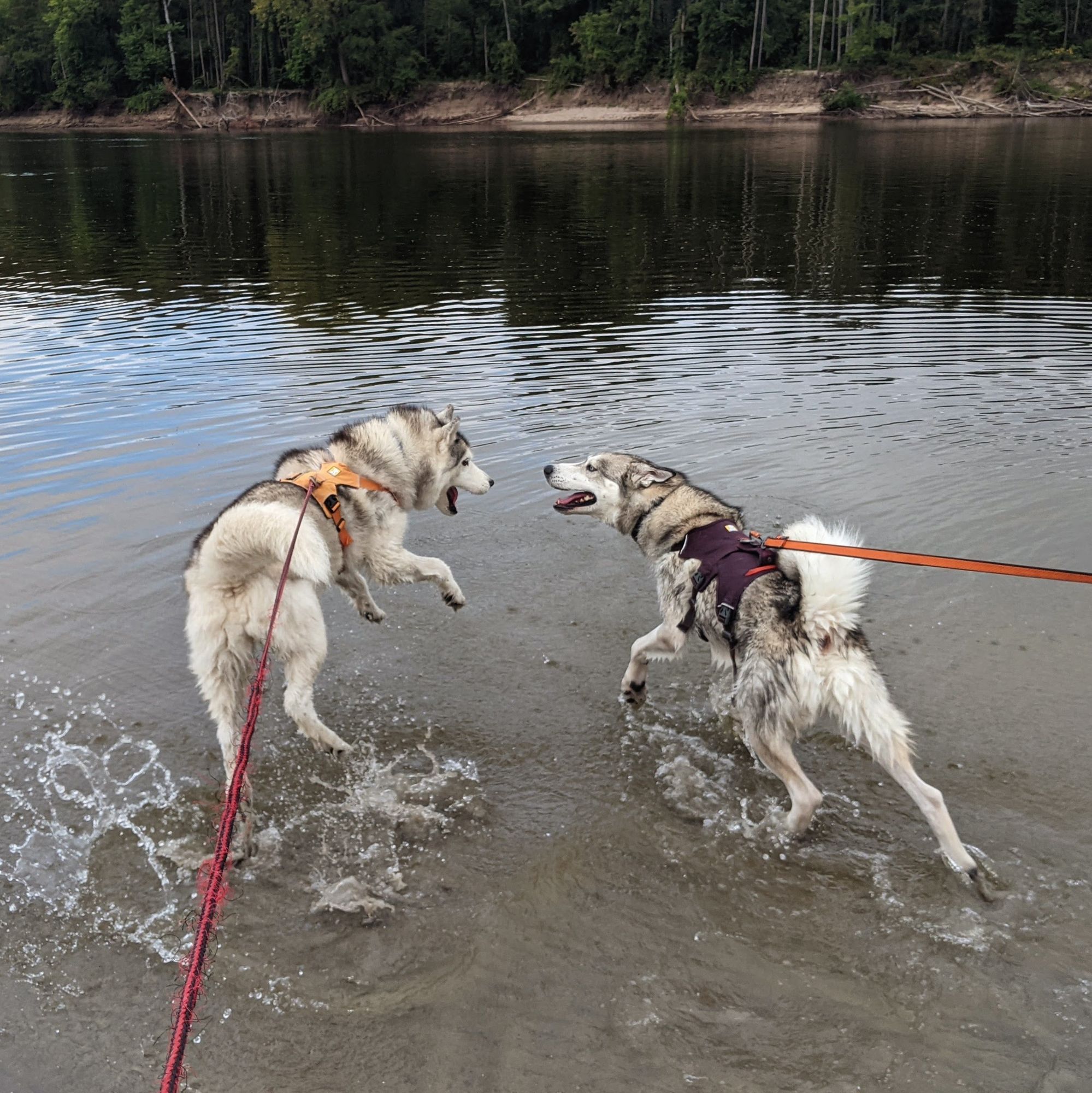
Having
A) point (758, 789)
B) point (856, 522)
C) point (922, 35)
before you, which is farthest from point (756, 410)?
point (922, 35)

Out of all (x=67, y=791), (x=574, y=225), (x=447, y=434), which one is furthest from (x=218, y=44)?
(x=67, y=791)

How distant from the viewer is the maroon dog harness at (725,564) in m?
5.24

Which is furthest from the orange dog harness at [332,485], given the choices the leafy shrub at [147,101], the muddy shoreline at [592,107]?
the leafy shrub at [147,101]

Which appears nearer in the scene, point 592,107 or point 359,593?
point 359,593

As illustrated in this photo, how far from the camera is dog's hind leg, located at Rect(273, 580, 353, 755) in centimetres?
520

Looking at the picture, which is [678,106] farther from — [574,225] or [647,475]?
[647,475]

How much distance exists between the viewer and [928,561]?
15.3 feet

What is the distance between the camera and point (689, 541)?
19.0 ft

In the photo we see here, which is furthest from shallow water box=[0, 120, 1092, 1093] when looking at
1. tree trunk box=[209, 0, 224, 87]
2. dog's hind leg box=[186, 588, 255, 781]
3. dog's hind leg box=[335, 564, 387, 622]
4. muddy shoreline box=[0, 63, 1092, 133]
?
tree trunk box=[209, 0, 224, 87]

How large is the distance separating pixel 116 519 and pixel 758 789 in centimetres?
683

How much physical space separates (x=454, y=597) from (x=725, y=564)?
7.31 ft

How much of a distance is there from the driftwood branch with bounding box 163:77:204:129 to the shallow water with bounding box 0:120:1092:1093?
273 ft

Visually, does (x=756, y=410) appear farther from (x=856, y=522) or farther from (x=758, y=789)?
(x=758, y=789)

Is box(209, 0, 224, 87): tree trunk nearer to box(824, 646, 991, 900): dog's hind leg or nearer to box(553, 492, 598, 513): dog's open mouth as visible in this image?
Result: box(553, 492, 598, 513): dog's open mouth
